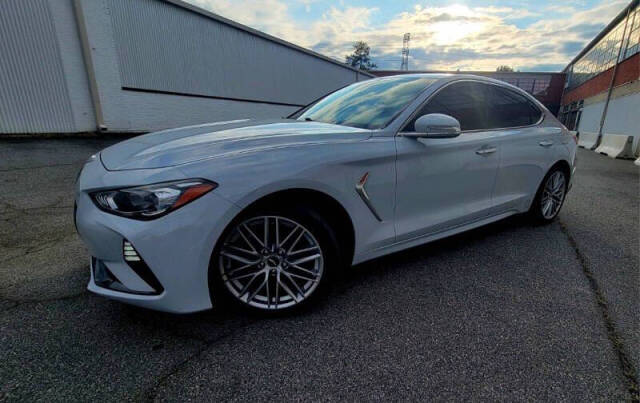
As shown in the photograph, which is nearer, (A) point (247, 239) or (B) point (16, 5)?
(A) point (247, 239)

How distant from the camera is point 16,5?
326 inches

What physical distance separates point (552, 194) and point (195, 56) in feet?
45.2

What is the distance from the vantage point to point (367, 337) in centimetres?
189

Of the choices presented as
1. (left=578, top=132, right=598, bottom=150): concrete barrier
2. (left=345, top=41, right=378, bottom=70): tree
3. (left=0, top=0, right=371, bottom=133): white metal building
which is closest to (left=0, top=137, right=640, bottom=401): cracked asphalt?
(left=0, top=0, right=371, bottom=133): white metal building

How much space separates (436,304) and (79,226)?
7.37 feet

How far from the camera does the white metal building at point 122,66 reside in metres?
8.59

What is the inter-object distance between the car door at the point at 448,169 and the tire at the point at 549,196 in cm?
107

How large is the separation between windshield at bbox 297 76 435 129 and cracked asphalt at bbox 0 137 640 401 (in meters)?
1.23

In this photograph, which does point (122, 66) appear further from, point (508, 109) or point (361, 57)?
point (361, 57)

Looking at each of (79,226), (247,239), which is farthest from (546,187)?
(79,226)

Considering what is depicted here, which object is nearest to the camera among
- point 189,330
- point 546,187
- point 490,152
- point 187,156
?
point 187,156

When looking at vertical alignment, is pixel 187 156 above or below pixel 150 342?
above

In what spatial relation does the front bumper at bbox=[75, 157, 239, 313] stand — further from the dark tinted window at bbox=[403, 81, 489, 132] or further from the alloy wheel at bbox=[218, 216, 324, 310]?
the dark tinted window at bbox=[403, 81, 489, 132]

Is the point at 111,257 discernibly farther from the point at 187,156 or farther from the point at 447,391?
the point at 447,391
